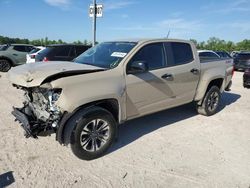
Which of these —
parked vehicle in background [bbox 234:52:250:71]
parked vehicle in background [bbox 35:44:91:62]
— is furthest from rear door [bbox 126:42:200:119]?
parked vehicle in background [bbox 234:52:250:71]

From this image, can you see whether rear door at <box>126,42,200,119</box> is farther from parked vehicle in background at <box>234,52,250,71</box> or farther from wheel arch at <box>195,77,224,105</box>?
parked vehicle in background at <box>234,52,250,71</box>

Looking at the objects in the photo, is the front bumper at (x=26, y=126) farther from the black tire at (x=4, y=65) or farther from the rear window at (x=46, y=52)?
the black tire at (x=4, y=65)

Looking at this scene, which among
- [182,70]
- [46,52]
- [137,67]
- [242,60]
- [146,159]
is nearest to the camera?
[146,159]

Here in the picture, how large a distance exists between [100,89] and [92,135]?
735 mm

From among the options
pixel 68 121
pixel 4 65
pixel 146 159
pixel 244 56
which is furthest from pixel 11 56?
pixel 244 56

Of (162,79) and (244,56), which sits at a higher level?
(162,79)

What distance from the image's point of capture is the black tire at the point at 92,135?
3906 millimetres

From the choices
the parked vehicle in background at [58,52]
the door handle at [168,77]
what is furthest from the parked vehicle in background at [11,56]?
the door handle at [168,77]

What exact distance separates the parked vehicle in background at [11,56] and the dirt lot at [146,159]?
9.73 metres

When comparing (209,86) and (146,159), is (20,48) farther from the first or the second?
(146,159)

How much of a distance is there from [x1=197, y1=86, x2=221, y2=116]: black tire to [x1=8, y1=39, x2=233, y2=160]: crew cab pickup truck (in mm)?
923

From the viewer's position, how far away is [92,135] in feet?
13.5

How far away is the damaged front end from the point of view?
3896 mm

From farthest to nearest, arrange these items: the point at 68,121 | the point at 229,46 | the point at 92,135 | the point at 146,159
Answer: the point at 229,46 < the point at 146,159 < the point at 92,135 < the point at 68,121
